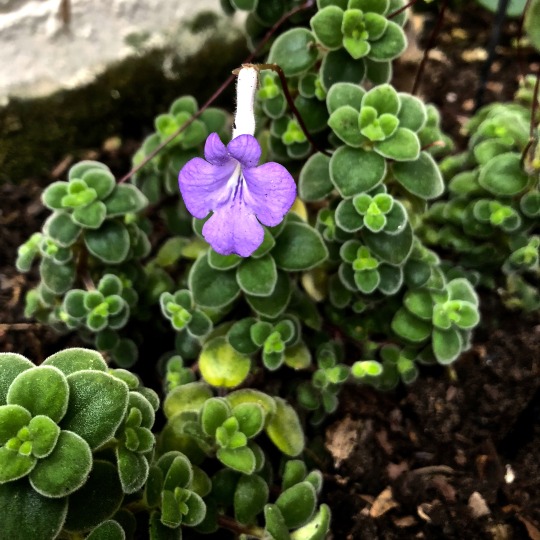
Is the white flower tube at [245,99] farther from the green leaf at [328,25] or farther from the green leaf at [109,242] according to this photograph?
the green leaf at [109,242]

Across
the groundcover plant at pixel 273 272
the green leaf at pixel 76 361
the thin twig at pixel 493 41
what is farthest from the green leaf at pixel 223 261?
the thin twig at pixel 493 41

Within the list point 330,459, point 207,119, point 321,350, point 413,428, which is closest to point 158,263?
point 207,119

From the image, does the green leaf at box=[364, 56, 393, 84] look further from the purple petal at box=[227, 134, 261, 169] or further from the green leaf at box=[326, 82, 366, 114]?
the purple petal at box=[227, 134, 261, 169]

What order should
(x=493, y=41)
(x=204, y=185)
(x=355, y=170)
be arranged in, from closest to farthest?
1. (x=204, y=185)
2. (x=355, y=170)
3. (x=493, y=41)

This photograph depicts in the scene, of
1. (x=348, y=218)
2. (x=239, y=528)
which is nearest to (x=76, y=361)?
(x=239, y=528)

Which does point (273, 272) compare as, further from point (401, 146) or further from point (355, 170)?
point (401, 146)
